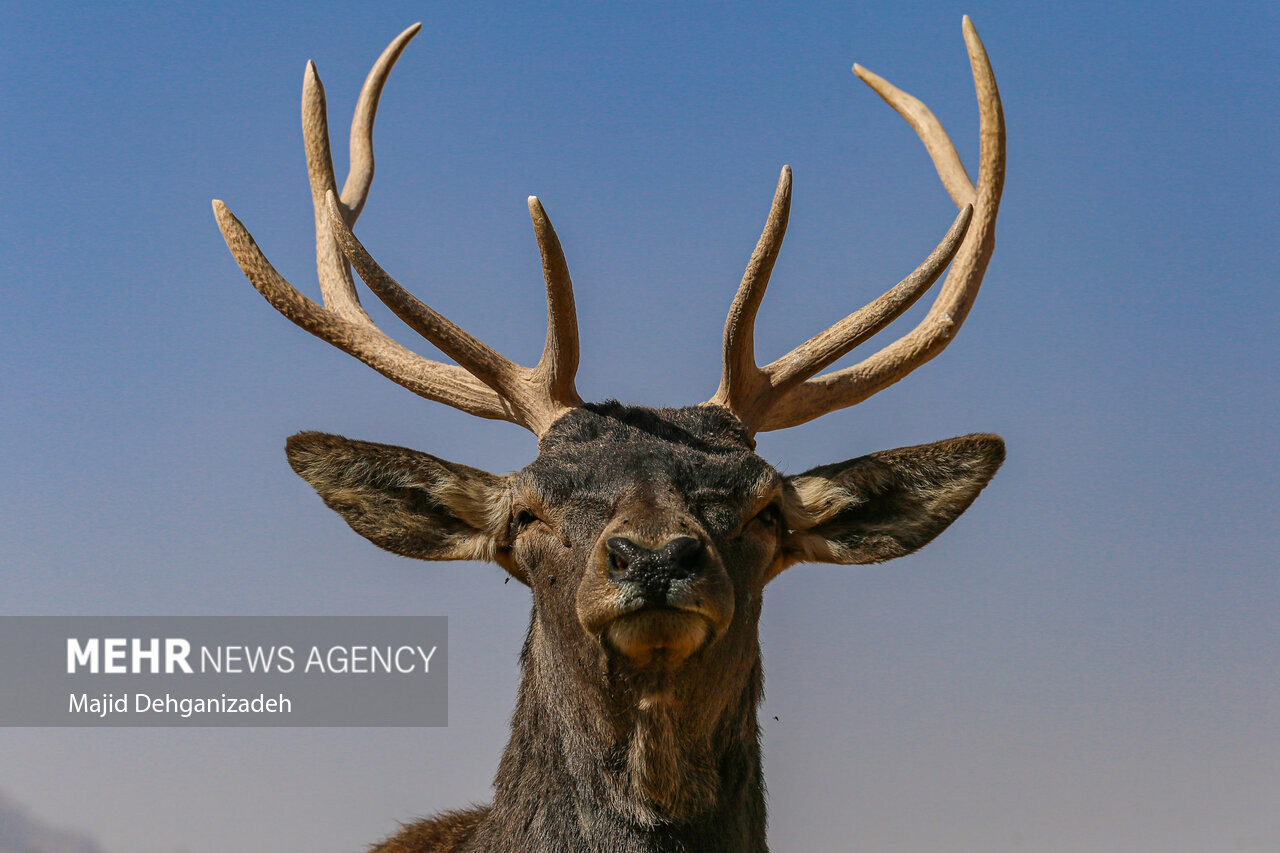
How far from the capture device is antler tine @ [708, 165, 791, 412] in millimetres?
5871

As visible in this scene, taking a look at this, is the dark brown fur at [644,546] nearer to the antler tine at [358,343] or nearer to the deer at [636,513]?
the deer at [636,513]

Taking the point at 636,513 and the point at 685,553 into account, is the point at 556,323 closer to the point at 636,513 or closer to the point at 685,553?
the point at 636,513

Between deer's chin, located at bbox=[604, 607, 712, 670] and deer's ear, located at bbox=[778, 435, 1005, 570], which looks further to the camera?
deer's ear, located at bbox=[778, 435, 1005, 570]

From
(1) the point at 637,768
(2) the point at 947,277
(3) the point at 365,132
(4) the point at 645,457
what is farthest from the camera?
(3) the point at 365,132

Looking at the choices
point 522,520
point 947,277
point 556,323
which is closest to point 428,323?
point 556,323

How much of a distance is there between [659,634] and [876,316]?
7.94ft

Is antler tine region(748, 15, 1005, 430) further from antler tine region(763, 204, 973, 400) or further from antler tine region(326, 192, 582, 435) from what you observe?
antler tine region(326, 192, 582, 435)

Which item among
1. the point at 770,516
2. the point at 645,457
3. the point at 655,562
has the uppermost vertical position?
the point at 645,457

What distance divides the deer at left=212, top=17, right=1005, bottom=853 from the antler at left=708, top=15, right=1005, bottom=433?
0.01 m

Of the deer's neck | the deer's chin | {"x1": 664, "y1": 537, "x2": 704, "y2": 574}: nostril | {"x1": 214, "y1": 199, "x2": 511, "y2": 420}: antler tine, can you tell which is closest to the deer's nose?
{"x1": 664, "y1": 537, "x2": 704, "y2": 574}: nostril

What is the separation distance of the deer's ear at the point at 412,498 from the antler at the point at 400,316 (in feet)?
1.77

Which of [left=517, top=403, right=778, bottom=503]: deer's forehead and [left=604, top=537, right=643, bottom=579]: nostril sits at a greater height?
[left=517, top=403, right=778, bottom=503]: deer's forehead

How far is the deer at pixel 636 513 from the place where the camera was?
15.5 feet

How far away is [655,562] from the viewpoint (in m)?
4.41
